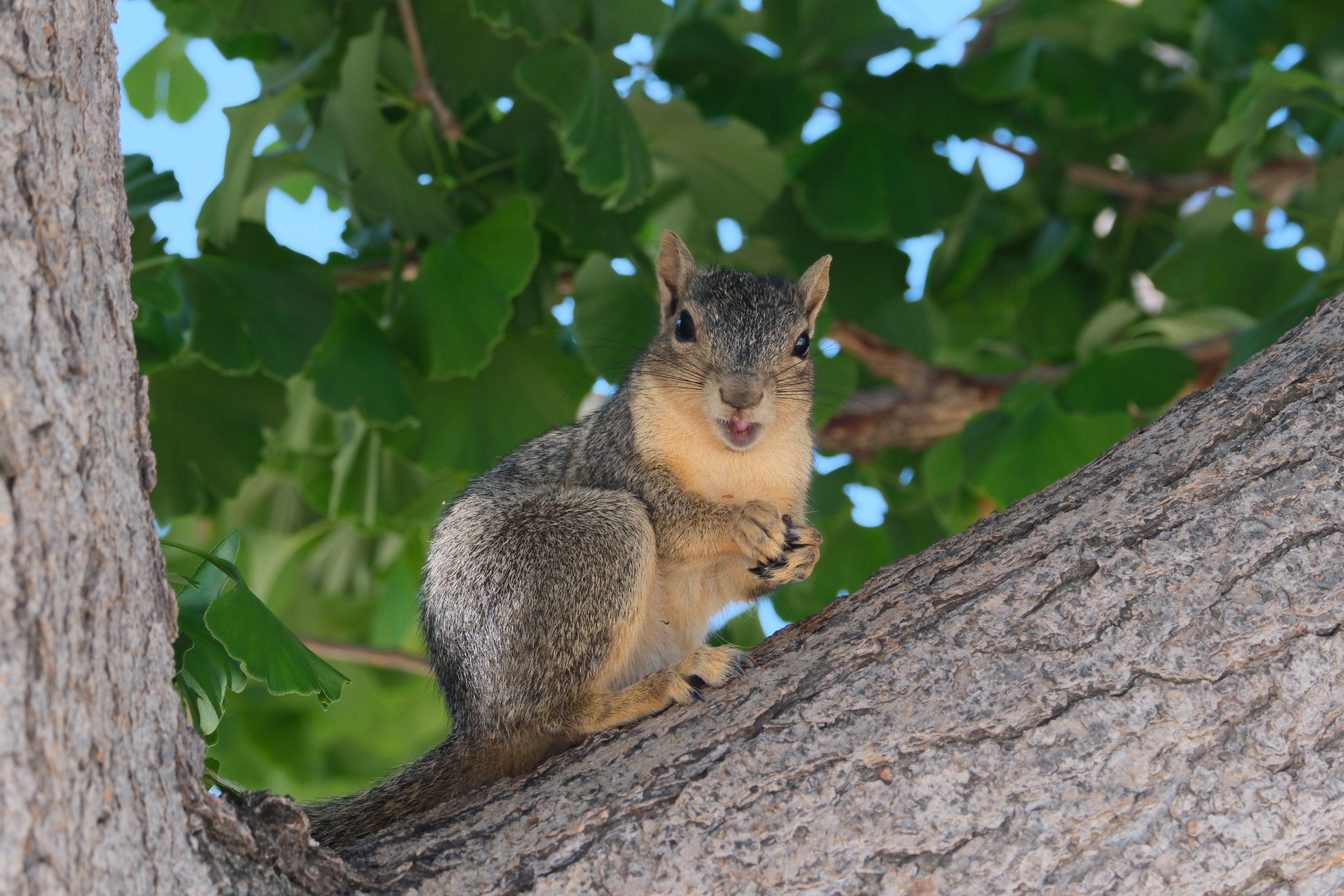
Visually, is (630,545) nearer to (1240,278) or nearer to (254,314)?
(254,314)

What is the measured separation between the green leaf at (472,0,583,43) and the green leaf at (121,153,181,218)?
63cm

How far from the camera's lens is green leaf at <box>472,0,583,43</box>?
194 centimetres

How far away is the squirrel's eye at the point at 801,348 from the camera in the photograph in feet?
6.41

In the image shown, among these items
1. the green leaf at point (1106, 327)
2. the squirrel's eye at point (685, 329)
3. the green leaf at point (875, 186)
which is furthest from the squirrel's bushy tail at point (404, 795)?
the green leaf at point (1106, 327)

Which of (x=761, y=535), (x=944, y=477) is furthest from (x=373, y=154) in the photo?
(x=944, y=477)

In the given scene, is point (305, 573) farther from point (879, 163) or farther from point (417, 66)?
point (879, 163)

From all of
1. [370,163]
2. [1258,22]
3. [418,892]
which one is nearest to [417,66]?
[370,163]

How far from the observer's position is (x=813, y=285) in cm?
210

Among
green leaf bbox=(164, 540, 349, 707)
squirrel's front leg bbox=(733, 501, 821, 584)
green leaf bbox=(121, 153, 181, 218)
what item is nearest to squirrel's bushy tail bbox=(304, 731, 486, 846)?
green leaf bbox=(164, 540, 349, 707)

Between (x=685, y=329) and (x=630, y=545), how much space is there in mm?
527

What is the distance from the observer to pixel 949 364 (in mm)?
3709

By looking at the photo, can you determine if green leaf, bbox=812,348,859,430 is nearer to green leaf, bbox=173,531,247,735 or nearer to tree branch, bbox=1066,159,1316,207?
tree branch, bbox=1066,159,1316,207

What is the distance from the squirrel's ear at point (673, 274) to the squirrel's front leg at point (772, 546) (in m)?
0.56

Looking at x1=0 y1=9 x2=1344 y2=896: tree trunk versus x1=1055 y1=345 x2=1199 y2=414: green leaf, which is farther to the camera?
x1=1055 y1=345 x2=1199 y2=414: green leaf
